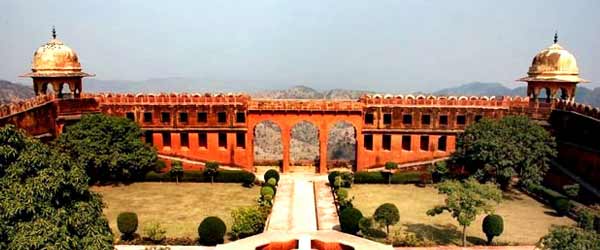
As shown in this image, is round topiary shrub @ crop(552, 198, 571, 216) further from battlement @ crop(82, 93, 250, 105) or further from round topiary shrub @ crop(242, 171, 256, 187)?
battlement @ crop(82, 93, 250, 105)

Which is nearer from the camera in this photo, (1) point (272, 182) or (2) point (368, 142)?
(1) point (272, 182)

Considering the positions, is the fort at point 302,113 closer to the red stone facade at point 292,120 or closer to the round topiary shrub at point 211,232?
the red stone facade at point 292,120

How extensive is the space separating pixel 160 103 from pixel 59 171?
3050 cm

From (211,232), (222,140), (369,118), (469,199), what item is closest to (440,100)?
(369,118)

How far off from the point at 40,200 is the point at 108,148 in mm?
24125

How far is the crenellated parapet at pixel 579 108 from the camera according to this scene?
36.4 meters

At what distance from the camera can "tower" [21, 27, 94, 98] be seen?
141 ft

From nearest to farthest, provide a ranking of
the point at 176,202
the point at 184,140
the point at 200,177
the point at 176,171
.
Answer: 1. the point at 176,202
2. the point at 176,171
3. the point at 200,177
4. the point at 184,140

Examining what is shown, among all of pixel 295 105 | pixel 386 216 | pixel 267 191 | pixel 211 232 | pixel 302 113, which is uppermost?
pixel 295 105

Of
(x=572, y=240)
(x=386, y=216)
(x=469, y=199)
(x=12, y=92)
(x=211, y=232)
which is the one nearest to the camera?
(x=572, y=240)

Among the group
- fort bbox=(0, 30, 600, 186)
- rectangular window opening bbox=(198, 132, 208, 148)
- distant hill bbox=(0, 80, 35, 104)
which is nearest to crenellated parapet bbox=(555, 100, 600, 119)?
fort bbox=(0, 30, 600, 186)

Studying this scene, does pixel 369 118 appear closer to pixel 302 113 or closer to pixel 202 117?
pixel 302 113

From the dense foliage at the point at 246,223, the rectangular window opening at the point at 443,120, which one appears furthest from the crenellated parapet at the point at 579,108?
the dense foliage at the point at 246,223

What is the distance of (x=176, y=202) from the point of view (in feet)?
114
